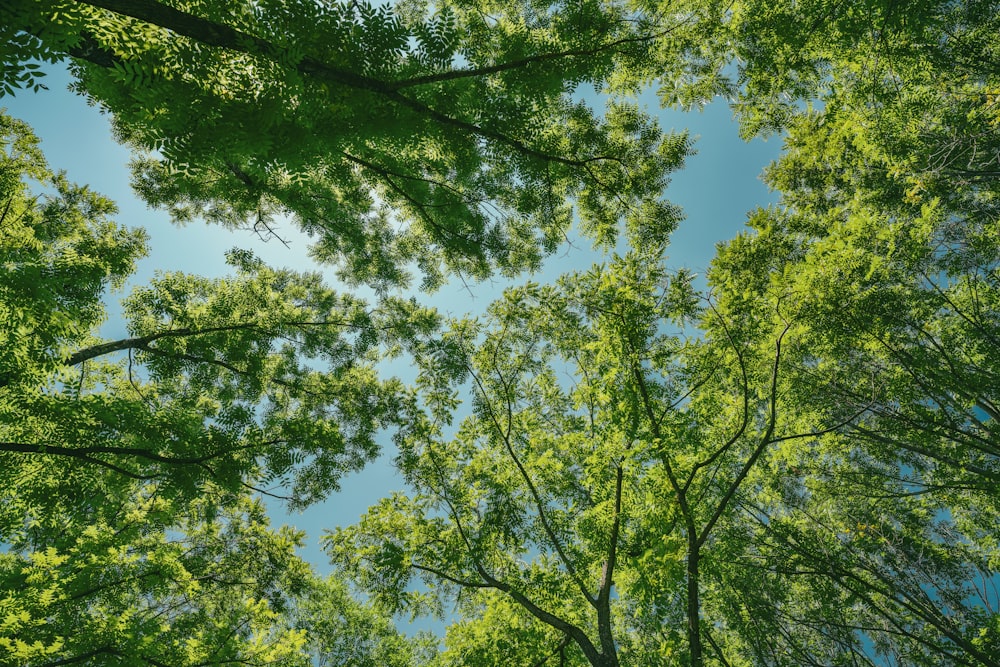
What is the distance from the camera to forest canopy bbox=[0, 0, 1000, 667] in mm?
3391

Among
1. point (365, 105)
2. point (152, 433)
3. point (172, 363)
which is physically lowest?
point (152, 433)

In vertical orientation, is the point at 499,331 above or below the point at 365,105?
above

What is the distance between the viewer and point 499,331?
7.41 metres

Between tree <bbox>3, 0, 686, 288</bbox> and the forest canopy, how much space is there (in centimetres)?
3

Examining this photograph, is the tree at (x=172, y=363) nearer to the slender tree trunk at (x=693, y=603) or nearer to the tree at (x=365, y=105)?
the tree at (x=365, y=105)

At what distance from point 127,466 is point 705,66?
28.6 ft

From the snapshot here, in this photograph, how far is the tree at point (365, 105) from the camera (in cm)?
247

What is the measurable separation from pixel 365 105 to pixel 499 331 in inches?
184

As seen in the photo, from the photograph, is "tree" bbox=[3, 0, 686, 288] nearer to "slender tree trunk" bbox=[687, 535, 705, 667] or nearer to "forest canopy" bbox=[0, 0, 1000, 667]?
"forest canopy" bbox=[0, 0, 1000, 667]

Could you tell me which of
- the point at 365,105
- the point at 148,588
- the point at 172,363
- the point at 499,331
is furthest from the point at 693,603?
the point at 172,363

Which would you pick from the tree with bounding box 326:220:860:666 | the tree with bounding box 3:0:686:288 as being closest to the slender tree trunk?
the tree with bounding box 326:220:860:666

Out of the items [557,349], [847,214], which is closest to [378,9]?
[557,349]

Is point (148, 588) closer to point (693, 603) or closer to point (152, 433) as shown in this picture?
point (152, 433)

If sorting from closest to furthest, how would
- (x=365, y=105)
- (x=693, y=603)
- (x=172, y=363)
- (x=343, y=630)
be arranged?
(x=365, y=105)
(x=693, y=603)
(x=172, y=363)
(x=343, y=630)
